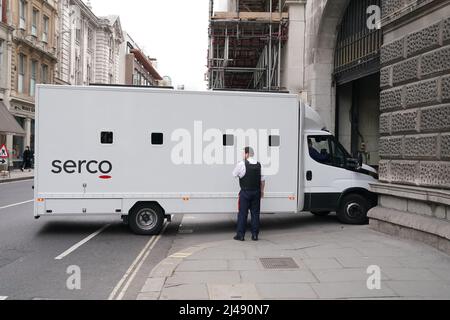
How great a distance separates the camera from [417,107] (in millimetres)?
8570

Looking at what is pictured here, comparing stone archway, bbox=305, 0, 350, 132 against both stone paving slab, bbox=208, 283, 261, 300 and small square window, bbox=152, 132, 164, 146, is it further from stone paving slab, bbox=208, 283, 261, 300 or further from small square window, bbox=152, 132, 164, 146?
stone paving slab, bbox=208, 283, 261, 300

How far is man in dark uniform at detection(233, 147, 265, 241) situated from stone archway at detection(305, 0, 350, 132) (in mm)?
9620

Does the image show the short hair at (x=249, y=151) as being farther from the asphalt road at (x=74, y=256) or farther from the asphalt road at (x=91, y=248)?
the asphalt road at (x=74, y=256)

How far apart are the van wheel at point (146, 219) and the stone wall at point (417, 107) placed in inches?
191

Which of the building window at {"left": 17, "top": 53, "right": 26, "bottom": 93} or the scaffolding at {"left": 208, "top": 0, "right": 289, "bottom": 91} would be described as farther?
the building window at {"left": 17, "top": 53, "right": 26, "bottom": 93}

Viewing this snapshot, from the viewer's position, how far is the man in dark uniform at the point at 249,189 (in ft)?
28.8

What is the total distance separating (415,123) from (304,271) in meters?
3.93

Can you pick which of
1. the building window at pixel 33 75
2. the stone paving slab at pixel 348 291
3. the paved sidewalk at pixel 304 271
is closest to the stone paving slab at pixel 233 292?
the paved sidewalk at pixel 304 271

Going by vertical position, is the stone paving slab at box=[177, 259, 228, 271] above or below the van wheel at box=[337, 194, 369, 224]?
below

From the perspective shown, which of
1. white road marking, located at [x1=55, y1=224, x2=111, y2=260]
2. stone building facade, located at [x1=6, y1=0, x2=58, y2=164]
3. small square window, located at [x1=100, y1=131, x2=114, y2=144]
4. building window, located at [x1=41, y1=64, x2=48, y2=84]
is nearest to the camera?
white road marking, located at [x1=55, y1=224, x2=111, y2=260]

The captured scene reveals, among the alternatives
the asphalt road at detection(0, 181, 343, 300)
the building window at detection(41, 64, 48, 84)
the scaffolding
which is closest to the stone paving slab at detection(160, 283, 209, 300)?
the asphalt road at detection(0, 181, 343, 300)

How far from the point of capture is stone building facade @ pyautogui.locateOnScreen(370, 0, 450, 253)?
7.82 metres
